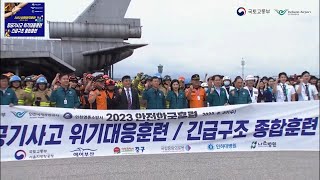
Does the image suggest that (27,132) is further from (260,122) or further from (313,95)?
(313,95)

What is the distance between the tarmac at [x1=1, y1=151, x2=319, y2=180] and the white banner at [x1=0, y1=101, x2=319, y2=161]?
28 centimetres

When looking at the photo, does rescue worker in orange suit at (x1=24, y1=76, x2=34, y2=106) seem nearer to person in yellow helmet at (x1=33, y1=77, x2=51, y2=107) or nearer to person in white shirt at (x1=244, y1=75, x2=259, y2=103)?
person in yellow helmet at (x1=33, y1=77, x2=51, y2=107)

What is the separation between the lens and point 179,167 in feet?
22.4

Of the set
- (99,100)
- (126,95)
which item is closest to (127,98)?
(126,95)

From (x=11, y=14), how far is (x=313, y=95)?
3190 cm

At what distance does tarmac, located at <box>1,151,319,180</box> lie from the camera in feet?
A: 20.4

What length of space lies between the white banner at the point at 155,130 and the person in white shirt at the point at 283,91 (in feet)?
10.1

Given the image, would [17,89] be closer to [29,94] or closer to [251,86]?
[29,94]

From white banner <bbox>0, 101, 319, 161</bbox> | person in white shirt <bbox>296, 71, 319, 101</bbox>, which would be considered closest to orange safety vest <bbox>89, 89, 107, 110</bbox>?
white banner <bbox>0, 101, 319, 161</bbox>

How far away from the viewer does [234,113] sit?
6.98 meters

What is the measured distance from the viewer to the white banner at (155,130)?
6.18 meters

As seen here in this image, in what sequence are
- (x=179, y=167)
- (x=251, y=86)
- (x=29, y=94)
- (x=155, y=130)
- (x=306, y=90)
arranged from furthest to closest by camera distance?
1. (x=306, y=90)
2. (x=251, y=86)
3. (x=29, y=94)
4. (x=179, y=167)
5. (x=155, y=130)

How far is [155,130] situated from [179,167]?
0.75m

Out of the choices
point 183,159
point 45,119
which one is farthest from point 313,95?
point 45,119
